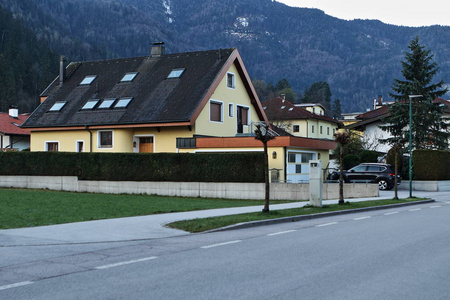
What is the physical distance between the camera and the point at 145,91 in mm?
38969

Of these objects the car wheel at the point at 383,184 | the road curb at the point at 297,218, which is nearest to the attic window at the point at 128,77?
the car wheel at the point at 383,184

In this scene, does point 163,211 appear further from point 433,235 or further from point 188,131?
point 188,131

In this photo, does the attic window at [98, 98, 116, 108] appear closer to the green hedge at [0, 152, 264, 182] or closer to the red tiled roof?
the green hedge at [0, 152, 264, 182]

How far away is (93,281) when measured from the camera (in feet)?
23.7

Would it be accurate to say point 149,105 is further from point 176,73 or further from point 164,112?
point 176,73

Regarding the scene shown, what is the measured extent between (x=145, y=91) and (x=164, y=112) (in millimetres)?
3906

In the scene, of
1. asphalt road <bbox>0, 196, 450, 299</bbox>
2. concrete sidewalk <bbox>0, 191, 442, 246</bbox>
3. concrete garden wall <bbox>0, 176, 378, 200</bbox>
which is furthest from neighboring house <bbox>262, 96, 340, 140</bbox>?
asphalt road <bbox>0, 196, 450, 299</bbox>

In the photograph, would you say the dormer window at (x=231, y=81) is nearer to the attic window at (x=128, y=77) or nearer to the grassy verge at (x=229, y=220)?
the attic window at (x=128, y=77)

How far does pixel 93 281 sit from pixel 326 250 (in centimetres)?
447

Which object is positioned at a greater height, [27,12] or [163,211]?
[27,12]

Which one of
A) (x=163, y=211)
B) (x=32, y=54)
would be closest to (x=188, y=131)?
(x=163, y=211)

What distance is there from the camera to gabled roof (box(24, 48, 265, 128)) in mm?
36031

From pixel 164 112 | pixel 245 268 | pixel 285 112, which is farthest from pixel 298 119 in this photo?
pixel 245 268

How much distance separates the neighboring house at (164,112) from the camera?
34312mm
